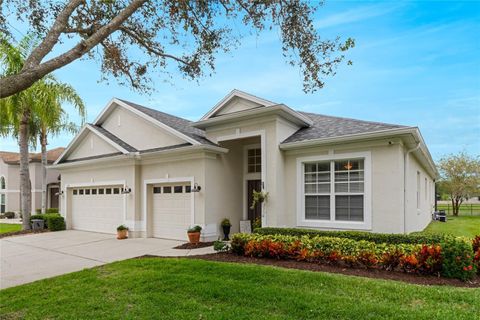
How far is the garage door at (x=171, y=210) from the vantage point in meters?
12.8

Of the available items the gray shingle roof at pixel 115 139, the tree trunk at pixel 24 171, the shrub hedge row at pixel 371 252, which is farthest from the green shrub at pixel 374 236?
the tree trunk at pixel 24 171

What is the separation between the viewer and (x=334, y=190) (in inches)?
425

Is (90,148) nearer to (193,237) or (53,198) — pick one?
(193,237)

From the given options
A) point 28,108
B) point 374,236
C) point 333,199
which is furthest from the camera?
point 28,108

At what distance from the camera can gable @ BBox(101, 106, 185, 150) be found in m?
14.1

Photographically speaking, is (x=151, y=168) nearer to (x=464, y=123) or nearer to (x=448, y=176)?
(x=464, y=123)

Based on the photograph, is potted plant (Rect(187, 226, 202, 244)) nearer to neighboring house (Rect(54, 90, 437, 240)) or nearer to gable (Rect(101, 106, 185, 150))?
neighboring house (Rect(54, 90, 437, 240))

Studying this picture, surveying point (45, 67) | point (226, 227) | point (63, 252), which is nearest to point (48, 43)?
point (45, 67)

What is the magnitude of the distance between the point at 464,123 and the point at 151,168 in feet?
72.6

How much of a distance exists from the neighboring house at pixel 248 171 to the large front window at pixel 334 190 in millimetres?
32

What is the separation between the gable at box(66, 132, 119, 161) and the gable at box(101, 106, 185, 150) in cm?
75

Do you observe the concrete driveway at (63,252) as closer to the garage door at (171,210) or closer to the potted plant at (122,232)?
the potted plant at (122,232)

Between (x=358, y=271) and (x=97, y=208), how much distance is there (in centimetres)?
1311

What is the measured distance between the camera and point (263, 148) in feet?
38.4
